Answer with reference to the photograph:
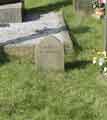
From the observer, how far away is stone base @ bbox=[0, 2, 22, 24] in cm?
1216

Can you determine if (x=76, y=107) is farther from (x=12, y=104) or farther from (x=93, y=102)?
(x=12, y=104)

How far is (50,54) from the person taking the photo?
8.41 metres

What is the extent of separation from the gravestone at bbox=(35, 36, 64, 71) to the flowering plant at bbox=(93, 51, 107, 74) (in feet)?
2.53

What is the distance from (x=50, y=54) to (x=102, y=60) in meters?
1.04

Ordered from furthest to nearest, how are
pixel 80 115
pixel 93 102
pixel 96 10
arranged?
pixel 96 10 < pixel 93 102 < pixel 80 115

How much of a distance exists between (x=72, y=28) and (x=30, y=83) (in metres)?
4.12

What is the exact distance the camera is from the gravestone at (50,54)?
8.34m

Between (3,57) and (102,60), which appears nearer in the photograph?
(102,60)

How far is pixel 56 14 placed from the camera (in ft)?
44.2

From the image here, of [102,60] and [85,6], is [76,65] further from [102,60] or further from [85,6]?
[85,6]

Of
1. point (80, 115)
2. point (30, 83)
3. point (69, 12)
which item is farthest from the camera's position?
point (69, 12)

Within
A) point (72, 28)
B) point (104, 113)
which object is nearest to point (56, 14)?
point (72, 28)

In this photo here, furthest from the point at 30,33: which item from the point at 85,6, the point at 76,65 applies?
the point at 85,6

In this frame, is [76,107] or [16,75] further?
[16,75]
